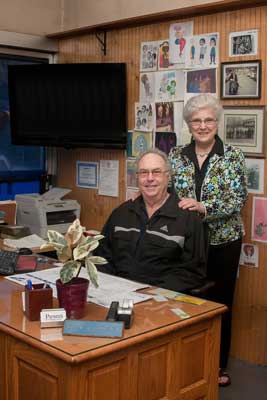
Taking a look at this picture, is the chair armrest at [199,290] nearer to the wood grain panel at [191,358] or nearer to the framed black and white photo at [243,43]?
the wood grain panel at [191,358]

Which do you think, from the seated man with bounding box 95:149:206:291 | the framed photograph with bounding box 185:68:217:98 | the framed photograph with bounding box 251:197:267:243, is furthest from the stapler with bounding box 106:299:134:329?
the framed photograph with bounding box 185:68:217:98

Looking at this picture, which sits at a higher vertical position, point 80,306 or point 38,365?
point 80,306

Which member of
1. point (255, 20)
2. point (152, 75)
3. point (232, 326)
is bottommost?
point (232, 326)

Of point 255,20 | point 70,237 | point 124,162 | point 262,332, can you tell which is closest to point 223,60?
point 255,20

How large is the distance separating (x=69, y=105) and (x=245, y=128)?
1418mm

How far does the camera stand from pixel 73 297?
2.05 metres

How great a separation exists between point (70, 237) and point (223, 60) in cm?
190

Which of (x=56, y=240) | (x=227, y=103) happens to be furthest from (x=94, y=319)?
(x=227, y=103)

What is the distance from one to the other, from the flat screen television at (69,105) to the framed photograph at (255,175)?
1.00 metres

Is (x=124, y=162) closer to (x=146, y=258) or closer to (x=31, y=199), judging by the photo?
(x=31, y=199)

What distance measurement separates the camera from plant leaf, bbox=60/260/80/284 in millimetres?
2016

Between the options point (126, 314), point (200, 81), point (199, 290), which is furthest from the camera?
point (200, 81)

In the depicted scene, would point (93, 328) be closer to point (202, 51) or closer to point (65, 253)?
point (65, 253)

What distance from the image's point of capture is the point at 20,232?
3.75m
